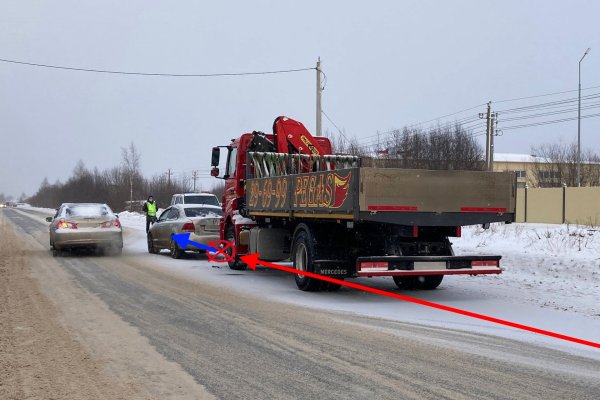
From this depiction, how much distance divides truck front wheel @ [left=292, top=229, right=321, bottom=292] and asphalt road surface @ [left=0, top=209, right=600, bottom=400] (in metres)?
1.36

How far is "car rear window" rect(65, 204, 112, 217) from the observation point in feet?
55.7

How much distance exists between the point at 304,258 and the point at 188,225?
6.38m

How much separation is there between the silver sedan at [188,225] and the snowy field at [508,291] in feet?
2.07

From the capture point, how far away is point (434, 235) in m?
10.1

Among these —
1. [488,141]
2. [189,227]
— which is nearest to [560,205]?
[488,141]

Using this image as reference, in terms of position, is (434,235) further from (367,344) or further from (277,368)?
(277,368)

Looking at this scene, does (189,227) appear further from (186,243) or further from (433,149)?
(433,149)

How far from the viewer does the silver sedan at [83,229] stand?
16422 mm

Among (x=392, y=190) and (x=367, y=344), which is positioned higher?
(x=392, y=190)

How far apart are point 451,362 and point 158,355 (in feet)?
9.59

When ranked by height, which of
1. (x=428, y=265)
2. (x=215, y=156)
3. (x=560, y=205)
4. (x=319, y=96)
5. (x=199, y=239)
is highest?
(x=319, y=96)

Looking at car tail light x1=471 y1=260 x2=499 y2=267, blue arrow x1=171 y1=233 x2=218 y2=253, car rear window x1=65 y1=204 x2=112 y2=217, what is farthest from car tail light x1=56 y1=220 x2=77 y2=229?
car tail light x1=471 y1=260 x2=499 y2=267

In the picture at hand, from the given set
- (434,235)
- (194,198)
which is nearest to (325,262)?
(434,235)

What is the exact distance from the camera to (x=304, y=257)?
35.4ft
